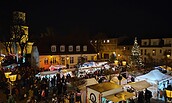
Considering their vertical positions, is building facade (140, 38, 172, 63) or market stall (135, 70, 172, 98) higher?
building facade (140, 38, 172, 63)

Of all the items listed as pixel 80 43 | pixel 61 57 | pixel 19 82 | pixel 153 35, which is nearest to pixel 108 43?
pixel 153 35

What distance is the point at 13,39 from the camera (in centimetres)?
3662

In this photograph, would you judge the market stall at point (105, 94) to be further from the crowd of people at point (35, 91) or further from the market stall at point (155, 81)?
the market stall at point (155, 81)

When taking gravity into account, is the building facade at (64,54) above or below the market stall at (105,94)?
above

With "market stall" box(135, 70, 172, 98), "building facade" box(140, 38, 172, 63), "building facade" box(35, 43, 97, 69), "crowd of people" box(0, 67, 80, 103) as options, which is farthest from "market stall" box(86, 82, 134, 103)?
"building facade" box(140, 38, 172, 63)

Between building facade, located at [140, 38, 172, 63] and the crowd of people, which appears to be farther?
building facade, located at [140, 38, 172, 63]

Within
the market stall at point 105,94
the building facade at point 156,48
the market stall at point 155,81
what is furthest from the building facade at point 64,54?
the market stall at point 105,94

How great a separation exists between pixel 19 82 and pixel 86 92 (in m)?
7.28

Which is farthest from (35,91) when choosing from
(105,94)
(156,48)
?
(156,48)

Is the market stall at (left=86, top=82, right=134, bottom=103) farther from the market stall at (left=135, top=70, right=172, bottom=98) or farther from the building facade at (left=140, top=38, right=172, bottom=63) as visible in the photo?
the building facade at (left=140, top=38, right=172, bottom=63)

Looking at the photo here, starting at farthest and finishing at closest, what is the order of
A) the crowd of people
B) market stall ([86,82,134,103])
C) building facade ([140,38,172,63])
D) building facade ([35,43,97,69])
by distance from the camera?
building facade ([140,38,172,63]) → building facade ([35,43,97,69]) → the crowd of people → market stall ([86,82,134,103])

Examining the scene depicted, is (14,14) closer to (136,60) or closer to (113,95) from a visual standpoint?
(136,60)

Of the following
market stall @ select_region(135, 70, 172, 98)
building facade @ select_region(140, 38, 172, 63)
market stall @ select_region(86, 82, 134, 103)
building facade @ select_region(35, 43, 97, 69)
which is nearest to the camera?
market stall @ select_region(86, 82, 134, 103)

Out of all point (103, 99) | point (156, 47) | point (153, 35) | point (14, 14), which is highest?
point (14, 14)
